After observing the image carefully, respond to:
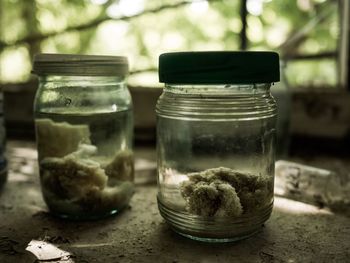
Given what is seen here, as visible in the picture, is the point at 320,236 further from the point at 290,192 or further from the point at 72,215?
the point at 72,215

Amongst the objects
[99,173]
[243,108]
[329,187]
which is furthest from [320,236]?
[99,173]

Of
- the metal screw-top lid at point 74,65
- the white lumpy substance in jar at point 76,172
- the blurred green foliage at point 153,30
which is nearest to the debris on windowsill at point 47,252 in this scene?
the white lumpy substance in jar at point 76,172

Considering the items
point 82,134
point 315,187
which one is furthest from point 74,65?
point 315,187

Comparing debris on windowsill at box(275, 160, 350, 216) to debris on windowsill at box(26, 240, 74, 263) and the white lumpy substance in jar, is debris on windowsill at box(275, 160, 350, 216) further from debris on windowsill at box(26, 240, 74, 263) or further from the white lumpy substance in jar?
debris on windowsill at box(26, 240, 74, 263)

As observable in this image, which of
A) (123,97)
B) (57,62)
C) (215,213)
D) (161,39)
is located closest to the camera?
(215,213)

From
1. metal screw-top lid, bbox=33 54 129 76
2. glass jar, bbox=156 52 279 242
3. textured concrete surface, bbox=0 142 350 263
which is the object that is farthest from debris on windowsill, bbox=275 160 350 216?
metal screw-top lid, bbox=33 54 129 76

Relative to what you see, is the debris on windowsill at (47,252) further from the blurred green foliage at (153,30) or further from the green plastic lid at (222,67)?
the blurred green foliage at (153,30)
